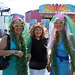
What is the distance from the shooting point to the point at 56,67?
1.89m

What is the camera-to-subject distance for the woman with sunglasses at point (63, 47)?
69.9 inches

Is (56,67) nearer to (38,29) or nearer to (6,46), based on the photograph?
(38,29)

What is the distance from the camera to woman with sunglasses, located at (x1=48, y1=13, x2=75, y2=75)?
5.82 ft

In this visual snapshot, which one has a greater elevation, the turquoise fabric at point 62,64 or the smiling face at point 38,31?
the smiling face at point 38,31

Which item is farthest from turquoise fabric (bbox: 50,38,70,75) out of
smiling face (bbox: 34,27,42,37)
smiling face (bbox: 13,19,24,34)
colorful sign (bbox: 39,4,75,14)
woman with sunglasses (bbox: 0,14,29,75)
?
colorful sign (bbox: 39,4,75,14)

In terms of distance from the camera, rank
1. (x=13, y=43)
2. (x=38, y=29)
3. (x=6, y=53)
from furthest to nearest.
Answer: (x=38, y=29), (x=13, y=43), (x=6, y=53)

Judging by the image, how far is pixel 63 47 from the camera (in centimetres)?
183

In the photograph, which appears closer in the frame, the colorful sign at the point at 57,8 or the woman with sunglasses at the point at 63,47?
the woman with sunglasses at the point at 63,47

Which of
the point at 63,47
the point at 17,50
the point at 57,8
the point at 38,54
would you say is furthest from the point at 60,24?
the point at 57,8

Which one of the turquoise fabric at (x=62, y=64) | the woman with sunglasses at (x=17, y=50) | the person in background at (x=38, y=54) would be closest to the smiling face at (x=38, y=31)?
the person in background at (x=38, y=54)

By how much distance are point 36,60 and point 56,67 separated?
0.38 m

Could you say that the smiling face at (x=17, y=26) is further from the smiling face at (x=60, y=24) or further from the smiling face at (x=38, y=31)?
the smiling face at (x=60, y=24)

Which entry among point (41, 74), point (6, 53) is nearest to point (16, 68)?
point (6, 53)

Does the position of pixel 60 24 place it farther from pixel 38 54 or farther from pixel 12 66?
pixel 12 66
